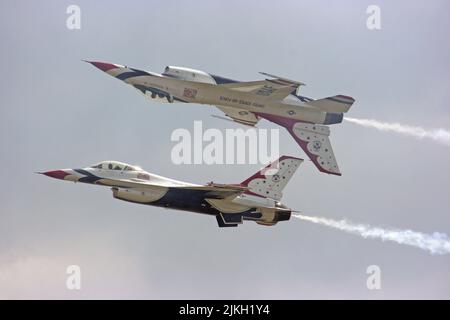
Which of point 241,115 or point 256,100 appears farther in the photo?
point 241,115

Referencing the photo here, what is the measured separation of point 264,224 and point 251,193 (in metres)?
1.53

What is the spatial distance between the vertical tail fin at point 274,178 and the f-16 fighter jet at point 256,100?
98 centimetres

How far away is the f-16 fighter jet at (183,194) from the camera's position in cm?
6184

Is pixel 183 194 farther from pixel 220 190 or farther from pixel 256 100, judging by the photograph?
pixel 256 100

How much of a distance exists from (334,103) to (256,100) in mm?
3492

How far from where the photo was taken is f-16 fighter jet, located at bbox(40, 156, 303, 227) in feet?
203

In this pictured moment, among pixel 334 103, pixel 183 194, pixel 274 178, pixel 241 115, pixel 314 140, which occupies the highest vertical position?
pixel 334 103

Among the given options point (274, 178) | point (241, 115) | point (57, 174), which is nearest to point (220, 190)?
point (274, 178)

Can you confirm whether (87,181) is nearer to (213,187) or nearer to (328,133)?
(213,187)

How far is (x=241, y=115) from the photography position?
2562 inches

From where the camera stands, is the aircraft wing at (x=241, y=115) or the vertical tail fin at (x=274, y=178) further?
the aircraft wing at (x=241, y=115)

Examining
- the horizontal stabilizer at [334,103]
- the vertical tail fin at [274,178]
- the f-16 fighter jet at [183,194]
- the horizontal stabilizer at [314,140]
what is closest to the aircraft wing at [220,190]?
the f-16 fighter jet at [183,194]

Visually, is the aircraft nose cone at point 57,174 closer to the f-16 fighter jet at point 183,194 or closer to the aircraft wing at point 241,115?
the f-16 fighter jet at point 183,194

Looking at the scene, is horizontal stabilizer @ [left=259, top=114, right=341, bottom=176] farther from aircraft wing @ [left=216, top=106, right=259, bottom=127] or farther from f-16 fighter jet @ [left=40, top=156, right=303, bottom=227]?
f-16 fighter jet @ [left=40, top=156, right=303, bottom=227]
